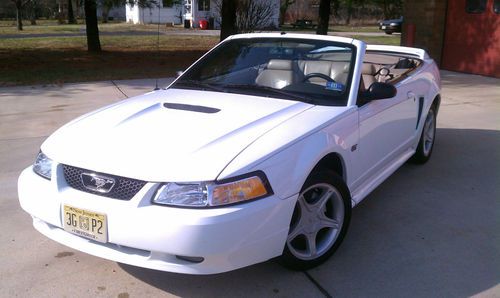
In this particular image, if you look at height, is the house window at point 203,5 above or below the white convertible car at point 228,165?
above

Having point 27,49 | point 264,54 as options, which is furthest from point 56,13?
point 264,54

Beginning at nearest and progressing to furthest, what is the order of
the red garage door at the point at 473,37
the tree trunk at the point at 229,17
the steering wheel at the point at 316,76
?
the steering wheel at the point at 316,76 → the red garage door at the point at 473,37 → the tree trunk at the point at 229,17

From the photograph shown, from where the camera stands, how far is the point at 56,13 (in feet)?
205

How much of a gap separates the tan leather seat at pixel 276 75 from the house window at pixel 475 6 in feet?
36.3

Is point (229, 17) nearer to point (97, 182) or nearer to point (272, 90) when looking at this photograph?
point (272, 90)

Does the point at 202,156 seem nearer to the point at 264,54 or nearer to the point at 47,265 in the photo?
the point at 47,265

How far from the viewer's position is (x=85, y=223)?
2787mm

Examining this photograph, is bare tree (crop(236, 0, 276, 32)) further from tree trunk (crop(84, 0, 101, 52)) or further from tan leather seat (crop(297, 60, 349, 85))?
tan leather seat (crop(297, 60, 349, 85))

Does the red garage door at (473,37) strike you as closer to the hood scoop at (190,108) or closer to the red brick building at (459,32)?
the red brick building at (459,32)

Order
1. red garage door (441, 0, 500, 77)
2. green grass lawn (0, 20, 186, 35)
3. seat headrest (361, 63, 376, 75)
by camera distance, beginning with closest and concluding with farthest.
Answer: seat headrest (361, 63, 376, 75)
red garage door (441, 0, 500, 77)
green grass lawn (0, 20, 186, 35)

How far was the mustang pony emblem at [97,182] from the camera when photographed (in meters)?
2.77

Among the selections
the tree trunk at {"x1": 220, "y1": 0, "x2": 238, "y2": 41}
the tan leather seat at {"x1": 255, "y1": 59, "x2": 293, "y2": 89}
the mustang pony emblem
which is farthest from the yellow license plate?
the tree trunk at {"x1": 220, "y1": 0, "x2": 238, "y2": 41}

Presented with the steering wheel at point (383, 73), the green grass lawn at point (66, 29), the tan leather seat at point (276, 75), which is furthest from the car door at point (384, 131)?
the green grass lawn at point (66, 29)

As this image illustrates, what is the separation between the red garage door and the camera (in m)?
12.8
